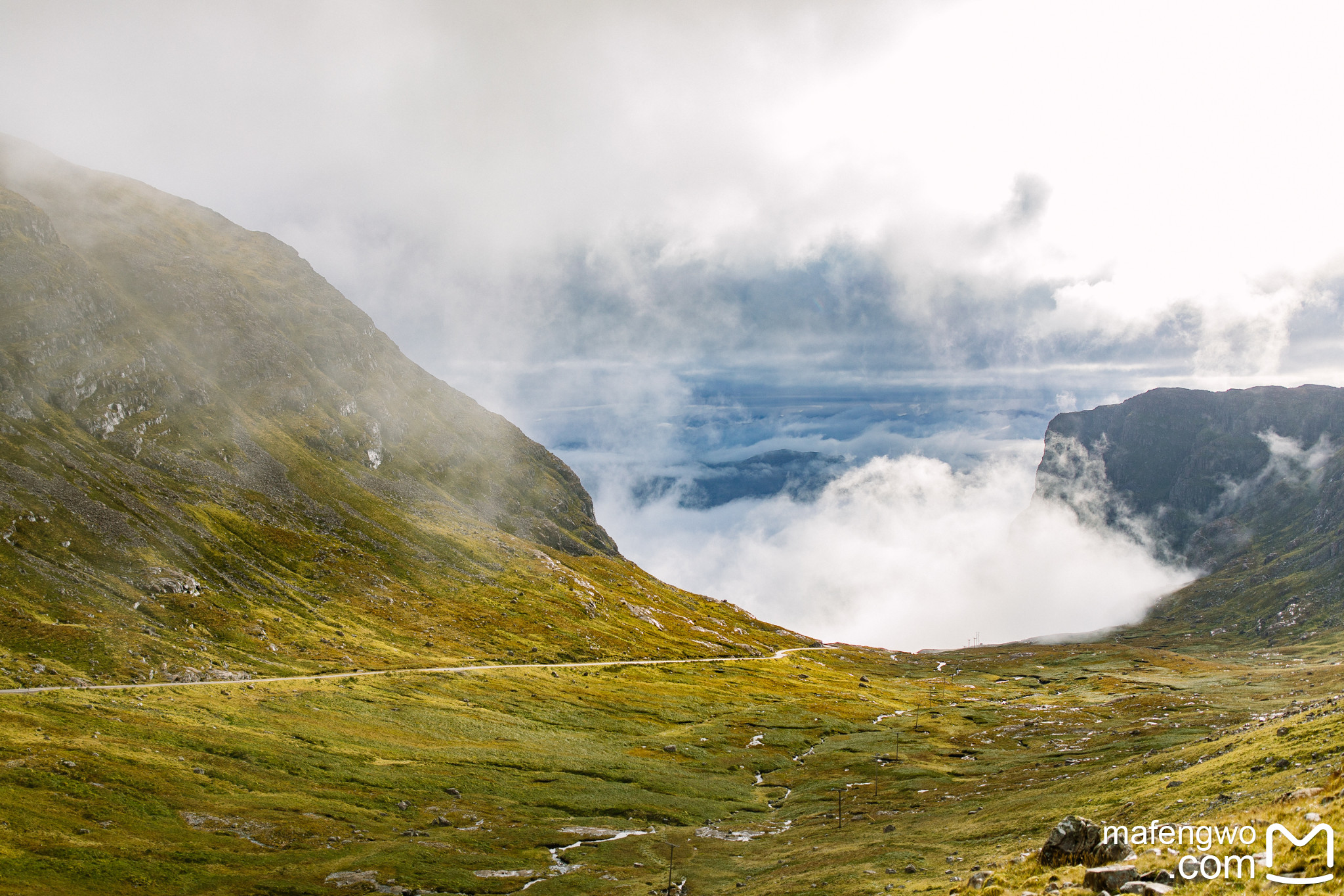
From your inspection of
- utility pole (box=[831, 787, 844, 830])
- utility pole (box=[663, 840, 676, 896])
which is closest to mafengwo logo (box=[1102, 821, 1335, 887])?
utility pole (box=[663, 840, 676, 896])

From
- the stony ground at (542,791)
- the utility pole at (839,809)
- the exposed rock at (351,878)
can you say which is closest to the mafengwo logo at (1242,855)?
the stony ground at (542,791)

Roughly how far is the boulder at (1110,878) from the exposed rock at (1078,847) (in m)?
3.75

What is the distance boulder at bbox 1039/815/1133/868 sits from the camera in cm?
3244

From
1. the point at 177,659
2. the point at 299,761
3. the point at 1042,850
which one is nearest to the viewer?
the point at 1042,850

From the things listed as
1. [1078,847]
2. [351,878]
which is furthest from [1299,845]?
[351,878]

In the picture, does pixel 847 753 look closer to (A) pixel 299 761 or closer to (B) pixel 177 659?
(A) pixel 299 761

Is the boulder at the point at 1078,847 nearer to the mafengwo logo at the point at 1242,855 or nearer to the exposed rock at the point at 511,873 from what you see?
the mafengwo logo at the point at 1242,855

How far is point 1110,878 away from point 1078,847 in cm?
694

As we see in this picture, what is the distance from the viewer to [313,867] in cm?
5612

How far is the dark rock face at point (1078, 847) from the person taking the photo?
107 feet

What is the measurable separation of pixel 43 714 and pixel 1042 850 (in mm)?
94391

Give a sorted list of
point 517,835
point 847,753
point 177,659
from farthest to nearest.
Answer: point 847,753 < point 177,659 < point 517,835

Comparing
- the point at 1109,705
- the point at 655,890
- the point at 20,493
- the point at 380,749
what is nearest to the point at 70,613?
the point at 20,493

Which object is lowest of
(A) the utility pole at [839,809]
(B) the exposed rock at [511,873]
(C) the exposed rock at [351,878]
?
(A) the utility pole at [839,809]
